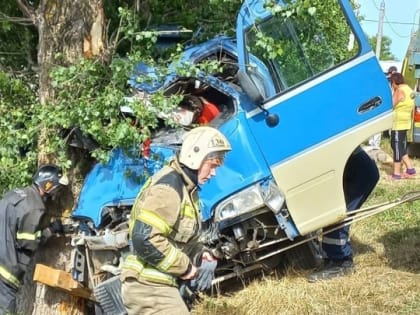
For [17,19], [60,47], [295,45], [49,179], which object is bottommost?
[49,179]

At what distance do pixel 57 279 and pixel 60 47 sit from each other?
5.99 ft

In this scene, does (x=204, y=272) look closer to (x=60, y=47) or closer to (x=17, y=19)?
(x=60, y=47)

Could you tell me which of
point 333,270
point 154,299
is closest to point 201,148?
point 154,299

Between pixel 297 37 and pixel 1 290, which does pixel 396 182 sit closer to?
pixel 297 37

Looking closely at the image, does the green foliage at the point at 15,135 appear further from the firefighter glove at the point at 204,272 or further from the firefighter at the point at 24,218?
the firefighter glove at the point at 204,272

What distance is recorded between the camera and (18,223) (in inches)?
211

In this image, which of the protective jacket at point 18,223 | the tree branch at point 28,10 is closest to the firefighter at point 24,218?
the protective jacket at point 18,223

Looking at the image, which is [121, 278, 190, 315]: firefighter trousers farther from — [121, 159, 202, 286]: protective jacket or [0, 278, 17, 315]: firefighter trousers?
[0, 278, 17, 315]: firefighter trousers

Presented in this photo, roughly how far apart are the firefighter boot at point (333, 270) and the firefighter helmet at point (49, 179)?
2.12 meters

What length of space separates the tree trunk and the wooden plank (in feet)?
0.67

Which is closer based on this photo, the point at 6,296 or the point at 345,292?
the point at 345,292

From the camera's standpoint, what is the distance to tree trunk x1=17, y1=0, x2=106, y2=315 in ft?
17.7

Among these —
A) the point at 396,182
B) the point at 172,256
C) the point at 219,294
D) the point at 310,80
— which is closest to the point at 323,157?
the point at 310,80

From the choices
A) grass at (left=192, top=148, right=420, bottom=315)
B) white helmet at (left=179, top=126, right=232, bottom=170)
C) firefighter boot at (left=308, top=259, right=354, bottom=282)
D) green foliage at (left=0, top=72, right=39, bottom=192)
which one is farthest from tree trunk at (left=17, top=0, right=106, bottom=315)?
white helmet at (left=179, top=126, right=232, bottom=170)
